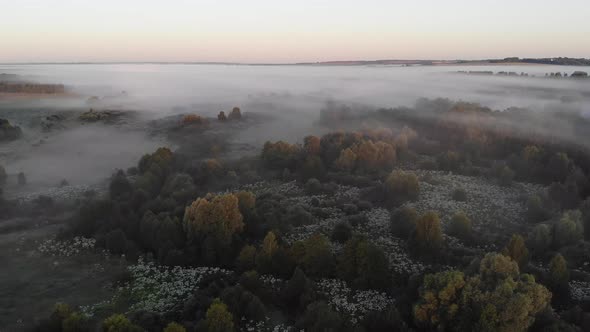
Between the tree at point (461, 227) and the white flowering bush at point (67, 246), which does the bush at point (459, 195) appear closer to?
the tree at point (461, 227)

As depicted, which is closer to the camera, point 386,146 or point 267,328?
point 267,328

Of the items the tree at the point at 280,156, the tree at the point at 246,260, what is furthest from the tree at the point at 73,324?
the tree at the point at 280,156

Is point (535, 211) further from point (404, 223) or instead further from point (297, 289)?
point (297, 289)

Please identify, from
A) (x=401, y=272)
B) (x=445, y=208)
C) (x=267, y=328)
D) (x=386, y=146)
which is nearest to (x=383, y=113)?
(x=386, y=146)

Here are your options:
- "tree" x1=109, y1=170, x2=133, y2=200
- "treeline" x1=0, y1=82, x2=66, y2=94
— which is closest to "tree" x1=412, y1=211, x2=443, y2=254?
"tree" x1=109, y1=170, x2=133, y2=200

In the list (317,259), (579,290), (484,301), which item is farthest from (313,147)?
(484,301)

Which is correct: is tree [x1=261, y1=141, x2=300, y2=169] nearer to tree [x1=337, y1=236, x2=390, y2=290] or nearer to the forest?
the forest

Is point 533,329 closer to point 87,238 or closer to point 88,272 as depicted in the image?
point 88,272
